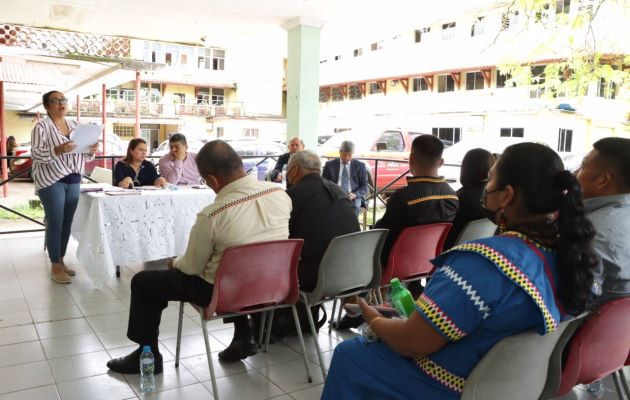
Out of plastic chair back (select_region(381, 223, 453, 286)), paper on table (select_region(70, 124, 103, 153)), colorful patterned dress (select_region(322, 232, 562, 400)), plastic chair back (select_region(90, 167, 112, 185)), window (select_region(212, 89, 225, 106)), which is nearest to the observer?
colorful patterned dress (select_region(322, 232, 562, 400))

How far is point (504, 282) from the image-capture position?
124 cm

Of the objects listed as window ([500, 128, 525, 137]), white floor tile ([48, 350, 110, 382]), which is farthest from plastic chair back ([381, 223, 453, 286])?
window ([500, 128, 525, 137])

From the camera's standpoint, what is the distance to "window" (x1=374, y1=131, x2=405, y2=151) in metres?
10.0

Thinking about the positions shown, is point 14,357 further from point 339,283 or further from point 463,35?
point 463,35

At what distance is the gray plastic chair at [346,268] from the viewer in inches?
101

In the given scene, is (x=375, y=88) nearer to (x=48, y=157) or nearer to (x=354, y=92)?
(x=354, y=92)

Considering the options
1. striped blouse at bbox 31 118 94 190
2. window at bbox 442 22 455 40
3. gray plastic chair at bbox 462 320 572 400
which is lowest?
gray plastic chair at bbox 462 320 572 400

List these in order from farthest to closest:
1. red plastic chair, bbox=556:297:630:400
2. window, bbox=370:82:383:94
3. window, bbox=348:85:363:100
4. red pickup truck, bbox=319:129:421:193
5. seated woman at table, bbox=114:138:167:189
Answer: window, bbox=348:85:363:100, window, bbox=370:82:383:94, red pickup truck, bbox=319:129:421:193, seated woman at table, bbox=114:138:167:189, red plastic chair, bbox=556:297:630:400

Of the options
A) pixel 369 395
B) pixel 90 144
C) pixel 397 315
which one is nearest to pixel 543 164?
pixel 397 315

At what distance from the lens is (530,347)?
132cm

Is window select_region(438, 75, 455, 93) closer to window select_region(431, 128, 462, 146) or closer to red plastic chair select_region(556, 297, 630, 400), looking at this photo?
window select_region(431, 128, 462, 146)

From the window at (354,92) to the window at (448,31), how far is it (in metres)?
5.59

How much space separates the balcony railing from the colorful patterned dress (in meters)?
25.5

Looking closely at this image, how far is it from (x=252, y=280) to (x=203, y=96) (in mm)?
29777
